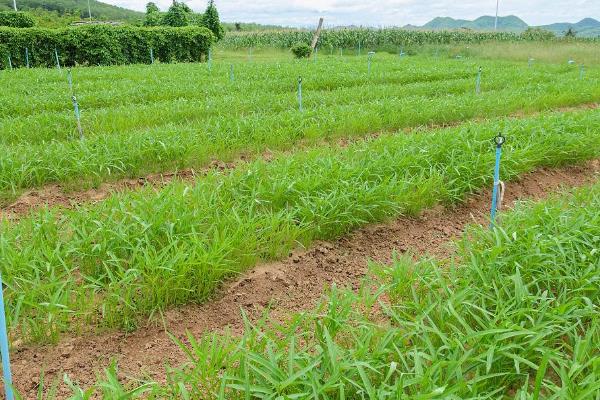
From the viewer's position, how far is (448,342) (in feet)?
7.11

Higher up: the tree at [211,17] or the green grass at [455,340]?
the tree at [211,17]

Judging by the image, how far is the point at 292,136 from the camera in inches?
252

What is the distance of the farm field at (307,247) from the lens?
2.04 metres

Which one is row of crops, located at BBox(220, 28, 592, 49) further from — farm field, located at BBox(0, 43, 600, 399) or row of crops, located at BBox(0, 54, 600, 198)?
farm field, located at BBox(0, 43, 600, 399)

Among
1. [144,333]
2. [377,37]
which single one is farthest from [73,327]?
[377,37]

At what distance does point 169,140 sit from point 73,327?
3155 mm

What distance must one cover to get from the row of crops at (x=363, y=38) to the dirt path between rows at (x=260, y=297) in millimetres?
29069

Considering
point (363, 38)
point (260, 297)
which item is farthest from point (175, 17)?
point (260, 297)

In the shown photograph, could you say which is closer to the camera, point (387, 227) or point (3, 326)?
point (3, 326)

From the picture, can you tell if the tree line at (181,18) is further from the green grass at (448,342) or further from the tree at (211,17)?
the green grass at (448,342)

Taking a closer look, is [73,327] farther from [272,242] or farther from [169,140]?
[169,140]

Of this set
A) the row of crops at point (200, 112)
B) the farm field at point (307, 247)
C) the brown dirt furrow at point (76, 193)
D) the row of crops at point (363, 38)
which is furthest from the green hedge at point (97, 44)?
the brown dirt furrow at point (76, 193)

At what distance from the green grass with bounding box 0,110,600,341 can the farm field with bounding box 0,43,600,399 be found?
0.02 meters

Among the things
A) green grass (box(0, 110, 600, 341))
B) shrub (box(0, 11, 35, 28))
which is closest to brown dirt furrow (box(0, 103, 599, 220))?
green grass (box(0, 110, 600, 341))
